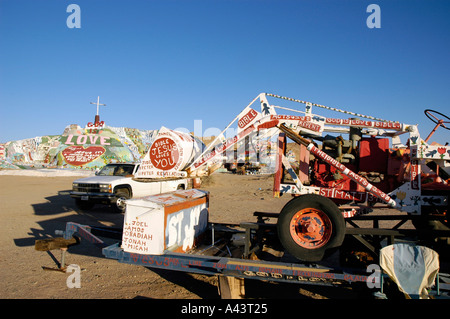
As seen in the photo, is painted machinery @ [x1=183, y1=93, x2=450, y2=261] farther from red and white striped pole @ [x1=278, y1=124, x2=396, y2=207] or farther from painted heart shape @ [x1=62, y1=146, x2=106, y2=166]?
painted heart shape @ [x1=62, y1=146, x2=106, y2=166]

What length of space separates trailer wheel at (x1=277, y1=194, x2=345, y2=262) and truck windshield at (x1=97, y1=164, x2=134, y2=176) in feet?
32.2

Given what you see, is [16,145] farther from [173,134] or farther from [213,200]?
[173,134]

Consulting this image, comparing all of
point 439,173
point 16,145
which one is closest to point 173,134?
point 439,173

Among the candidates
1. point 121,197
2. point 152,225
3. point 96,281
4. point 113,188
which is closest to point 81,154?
point 113,188

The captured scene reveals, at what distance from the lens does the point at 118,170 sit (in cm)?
1336

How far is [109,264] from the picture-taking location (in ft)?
20.5

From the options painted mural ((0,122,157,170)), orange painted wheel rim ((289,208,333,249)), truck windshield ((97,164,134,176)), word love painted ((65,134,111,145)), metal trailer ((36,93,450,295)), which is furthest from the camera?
word love painted ((65,134,111,145))

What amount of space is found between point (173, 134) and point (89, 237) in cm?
213

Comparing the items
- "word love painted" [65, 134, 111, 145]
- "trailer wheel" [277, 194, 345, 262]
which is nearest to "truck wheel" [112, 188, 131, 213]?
"trailer wheel" [277, 194, 345, 262]

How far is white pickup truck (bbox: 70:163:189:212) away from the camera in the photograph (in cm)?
1168

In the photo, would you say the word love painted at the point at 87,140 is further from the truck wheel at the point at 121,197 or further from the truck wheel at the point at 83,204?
the truck wheel at the point at 121,197

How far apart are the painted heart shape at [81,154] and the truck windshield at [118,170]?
2277 centimetres

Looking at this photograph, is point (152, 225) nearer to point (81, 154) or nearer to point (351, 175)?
point (351, 175)

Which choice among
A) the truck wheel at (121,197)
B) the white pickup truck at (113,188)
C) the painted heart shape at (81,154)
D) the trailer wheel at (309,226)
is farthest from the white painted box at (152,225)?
the painted heart shape at (81,154)
